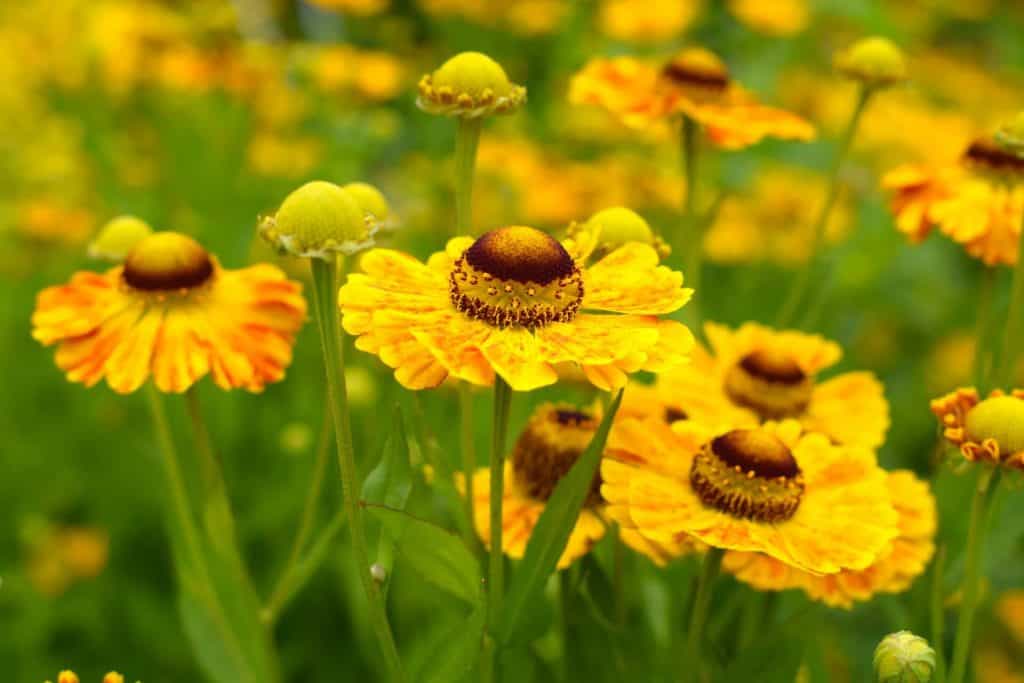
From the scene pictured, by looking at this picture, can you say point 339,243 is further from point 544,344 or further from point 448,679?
point 448,679


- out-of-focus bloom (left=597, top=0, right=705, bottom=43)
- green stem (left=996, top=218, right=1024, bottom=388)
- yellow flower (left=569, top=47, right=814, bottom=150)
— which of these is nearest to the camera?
green stem (left=996, top=218, right=1024, bottom=388)

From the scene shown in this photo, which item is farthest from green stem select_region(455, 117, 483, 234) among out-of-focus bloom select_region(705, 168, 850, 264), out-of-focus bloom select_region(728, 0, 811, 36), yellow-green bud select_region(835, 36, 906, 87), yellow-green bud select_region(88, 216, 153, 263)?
out-of-focus bloom select_region(728, 0, 811, 36)

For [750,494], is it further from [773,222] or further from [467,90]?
[773,222]

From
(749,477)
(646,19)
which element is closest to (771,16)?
(646,19)

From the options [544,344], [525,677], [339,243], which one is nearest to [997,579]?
[525,677]

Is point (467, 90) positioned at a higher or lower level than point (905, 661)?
higher

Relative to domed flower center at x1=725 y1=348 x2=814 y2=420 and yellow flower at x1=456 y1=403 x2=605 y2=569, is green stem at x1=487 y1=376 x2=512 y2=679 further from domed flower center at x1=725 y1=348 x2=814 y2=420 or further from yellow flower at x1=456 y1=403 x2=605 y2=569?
domed flower center at x1=725 y1=348 x2=814 y2=420
